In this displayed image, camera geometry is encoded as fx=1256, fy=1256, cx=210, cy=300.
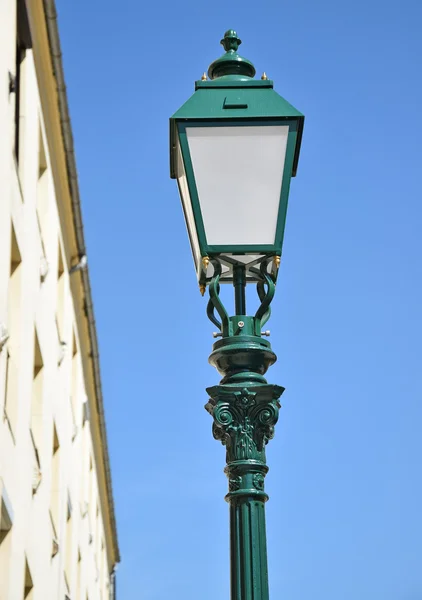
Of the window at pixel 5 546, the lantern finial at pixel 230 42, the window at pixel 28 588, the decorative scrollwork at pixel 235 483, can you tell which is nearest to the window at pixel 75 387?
the window at pixel 28 588

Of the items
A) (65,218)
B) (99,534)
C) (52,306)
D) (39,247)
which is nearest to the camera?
(39,247)

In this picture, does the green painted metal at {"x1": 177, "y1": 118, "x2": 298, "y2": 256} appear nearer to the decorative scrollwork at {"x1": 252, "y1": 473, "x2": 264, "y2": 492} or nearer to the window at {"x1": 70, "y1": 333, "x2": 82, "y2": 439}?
the decorative scrollwork at {"x1": 252, "y1": 473, "x2": 264, "y2": 492}

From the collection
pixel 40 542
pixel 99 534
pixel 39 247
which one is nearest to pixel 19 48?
pixel 39 247

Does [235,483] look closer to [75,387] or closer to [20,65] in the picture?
[20,65]

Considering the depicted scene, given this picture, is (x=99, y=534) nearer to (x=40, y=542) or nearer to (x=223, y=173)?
(x=40, y=542)

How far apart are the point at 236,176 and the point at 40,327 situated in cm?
1462

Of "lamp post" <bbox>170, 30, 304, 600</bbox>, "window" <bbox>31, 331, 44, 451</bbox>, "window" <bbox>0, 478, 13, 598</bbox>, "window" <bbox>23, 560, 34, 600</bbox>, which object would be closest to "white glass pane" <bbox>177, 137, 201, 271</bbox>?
"lamp post" <bbox>170, 30, 304, 600</bbox>

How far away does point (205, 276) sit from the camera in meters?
6.32

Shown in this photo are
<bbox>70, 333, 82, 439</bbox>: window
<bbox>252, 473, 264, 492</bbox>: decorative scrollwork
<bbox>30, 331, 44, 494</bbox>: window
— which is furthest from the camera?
<bbox>70, 333, 82, 439</bbox>: window

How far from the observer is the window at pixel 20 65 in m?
18.6

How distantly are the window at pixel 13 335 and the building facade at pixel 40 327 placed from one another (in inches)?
0.6

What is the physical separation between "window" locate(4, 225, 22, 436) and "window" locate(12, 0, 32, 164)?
64.2 inches

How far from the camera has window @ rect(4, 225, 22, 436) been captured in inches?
671

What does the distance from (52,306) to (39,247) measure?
237 centimetres
